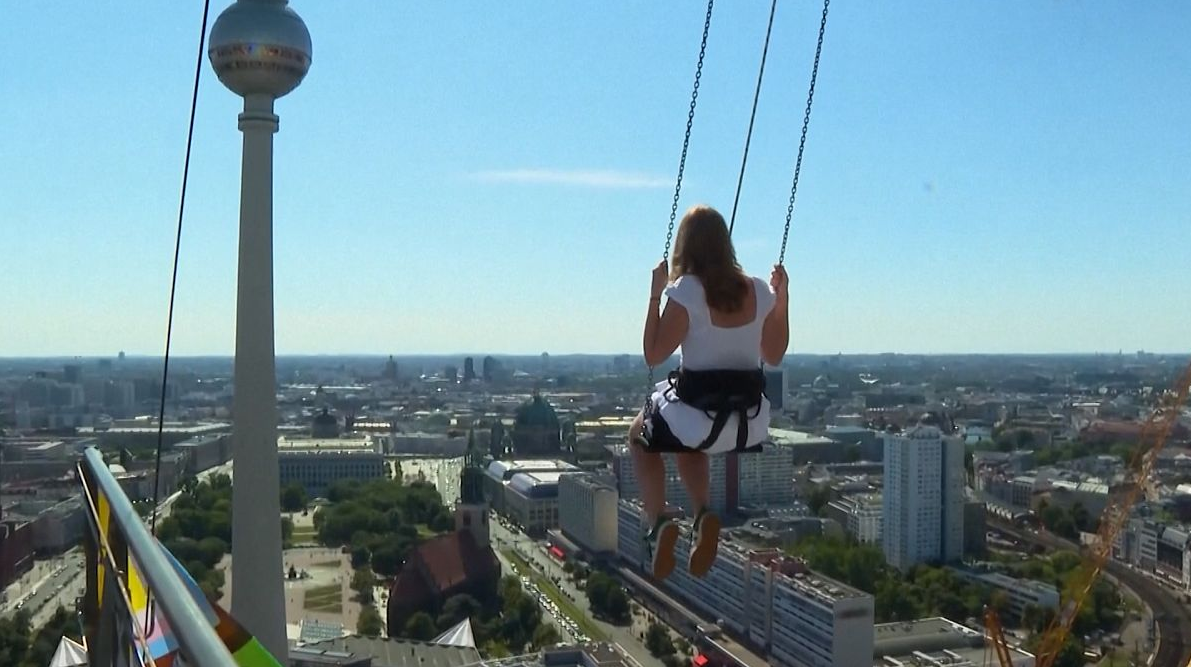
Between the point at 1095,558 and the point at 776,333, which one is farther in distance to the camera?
the point at 1095,558

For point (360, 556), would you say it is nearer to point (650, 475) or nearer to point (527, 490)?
point (527, 490)

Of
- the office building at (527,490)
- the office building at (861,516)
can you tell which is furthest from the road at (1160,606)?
the office building at (527,490)

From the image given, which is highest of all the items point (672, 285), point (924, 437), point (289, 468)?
point (672, 285)

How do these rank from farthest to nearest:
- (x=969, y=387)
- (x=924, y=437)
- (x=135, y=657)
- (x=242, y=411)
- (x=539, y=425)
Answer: (x=969, y=387) < (x=539, y=425) < (x=924, y=437) < (x=242, y=411) < (x=135, y=657)

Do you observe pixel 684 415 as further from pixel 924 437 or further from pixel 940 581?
pixel 924 437

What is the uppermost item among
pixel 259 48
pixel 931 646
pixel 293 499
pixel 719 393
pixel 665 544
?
pixel 259 48

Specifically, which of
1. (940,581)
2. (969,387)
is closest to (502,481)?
(940,581)

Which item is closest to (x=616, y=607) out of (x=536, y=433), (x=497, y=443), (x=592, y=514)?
(x=592, y=514)
